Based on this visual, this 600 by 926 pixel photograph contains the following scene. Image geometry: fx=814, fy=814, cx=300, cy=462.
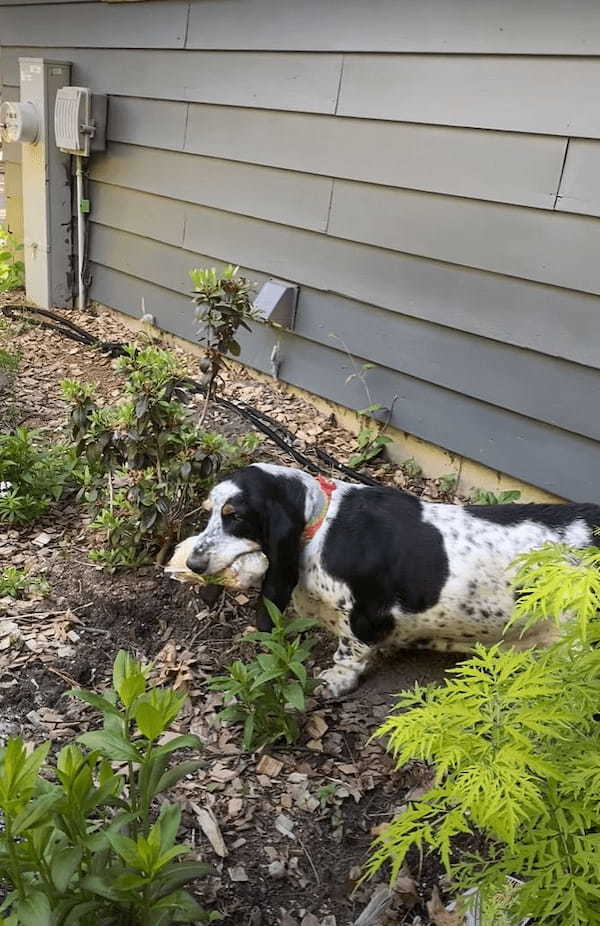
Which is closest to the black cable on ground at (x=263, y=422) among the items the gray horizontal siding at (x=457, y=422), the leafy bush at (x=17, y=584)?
the gray horizontal siding at (x=457, y=422)

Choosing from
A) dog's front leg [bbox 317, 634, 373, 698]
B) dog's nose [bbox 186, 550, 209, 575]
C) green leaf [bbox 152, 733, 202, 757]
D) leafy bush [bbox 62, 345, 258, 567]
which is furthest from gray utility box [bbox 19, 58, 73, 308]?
green leaf [bbox 152, 733, 202, 757]

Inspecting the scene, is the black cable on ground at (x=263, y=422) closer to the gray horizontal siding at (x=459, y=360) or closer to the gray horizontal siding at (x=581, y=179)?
the gray horizontal siding at (x=459, y=360)

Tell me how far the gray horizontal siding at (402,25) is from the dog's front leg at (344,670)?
2.66 meters

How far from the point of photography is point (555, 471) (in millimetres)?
4047

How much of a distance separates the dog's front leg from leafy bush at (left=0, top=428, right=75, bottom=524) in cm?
175

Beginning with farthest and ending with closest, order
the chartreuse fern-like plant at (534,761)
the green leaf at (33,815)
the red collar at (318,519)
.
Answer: the red collar at (318,519), the green leaf at (33,815), the chartreuse fern-like plant at (534,761)

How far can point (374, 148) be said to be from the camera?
4430mm

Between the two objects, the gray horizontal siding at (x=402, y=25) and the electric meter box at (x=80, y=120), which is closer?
the gray horizontal siding at (x=402, y=25)

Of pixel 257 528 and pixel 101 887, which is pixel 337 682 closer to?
pixel 257 528

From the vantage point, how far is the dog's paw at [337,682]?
315 centimetres

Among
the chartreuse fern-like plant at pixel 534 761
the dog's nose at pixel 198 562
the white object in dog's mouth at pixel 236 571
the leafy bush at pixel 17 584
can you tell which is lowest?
the leafy bush at pixel 17 584

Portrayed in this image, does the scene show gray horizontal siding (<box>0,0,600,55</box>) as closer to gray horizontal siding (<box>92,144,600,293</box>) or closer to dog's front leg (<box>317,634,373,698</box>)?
gray horizontal siding (<box>92,144,600,293</box>)

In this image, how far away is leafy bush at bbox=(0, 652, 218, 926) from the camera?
4.91ft

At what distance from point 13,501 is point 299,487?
1638 mm
